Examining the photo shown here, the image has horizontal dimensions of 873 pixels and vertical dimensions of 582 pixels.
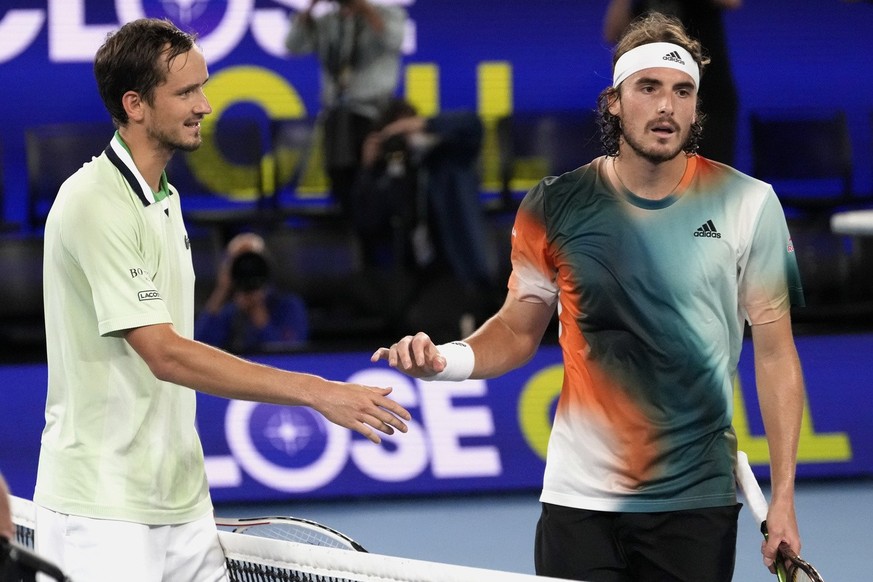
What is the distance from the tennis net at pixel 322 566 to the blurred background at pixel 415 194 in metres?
3.66

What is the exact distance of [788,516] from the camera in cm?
317

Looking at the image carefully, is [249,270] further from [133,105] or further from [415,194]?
[133,105]

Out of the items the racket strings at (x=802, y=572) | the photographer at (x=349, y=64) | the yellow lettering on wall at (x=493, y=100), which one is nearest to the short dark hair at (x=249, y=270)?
the photographer at (x=349, y=64)

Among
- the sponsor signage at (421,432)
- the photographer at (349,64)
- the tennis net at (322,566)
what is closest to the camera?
the tennis net at (322,566)

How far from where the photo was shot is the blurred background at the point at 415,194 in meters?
7.09

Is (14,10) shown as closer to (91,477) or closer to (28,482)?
(28,482)

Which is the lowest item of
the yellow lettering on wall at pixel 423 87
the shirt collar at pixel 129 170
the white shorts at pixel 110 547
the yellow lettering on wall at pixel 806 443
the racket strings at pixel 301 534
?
the yellow lettering on wall at pixel 806 443

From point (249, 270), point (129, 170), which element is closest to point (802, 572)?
point (129, 170)

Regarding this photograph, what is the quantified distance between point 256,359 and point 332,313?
0.49m

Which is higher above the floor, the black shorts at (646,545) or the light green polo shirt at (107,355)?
the light green polo shirt at (107,355)

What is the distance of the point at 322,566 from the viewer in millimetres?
3172

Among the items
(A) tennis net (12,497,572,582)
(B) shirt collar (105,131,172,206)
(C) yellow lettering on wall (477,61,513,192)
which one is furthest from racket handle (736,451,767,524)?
(C) yellow lettering on wall (477,61,513,192)

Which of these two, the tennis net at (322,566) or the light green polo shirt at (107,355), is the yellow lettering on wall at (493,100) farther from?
the light green polo shirt at (107,355)

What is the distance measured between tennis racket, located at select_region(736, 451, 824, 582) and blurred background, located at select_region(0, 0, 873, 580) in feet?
12.0
